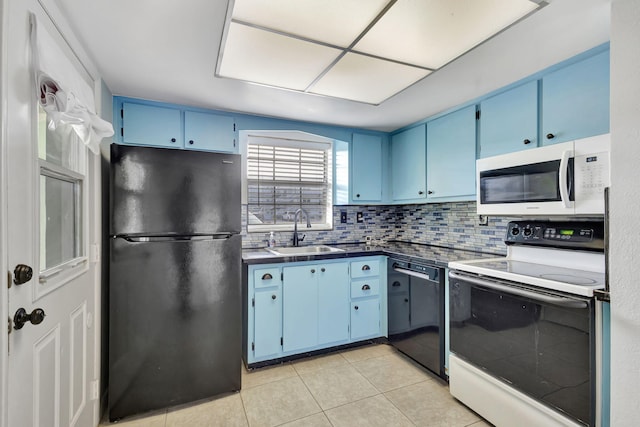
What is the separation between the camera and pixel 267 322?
2408 mm

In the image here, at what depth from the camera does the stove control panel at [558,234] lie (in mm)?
1654

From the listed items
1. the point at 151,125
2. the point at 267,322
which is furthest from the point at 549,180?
the point at 151,125

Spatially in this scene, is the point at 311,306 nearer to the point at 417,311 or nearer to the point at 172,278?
the point at 417,311

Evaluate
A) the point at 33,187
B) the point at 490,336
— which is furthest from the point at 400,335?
the point at 33,187

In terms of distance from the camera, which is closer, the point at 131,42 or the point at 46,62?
the point at 46,62

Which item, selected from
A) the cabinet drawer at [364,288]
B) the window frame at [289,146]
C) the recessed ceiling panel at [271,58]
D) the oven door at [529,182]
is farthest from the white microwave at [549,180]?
the window frame at [289,146]

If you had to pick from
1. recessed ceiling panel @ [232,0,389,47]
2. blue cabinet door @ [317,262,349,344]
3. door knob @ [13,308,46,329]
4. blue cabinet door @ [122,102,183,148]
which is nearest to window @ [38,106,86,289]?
door knob @ [13,308,46,329]

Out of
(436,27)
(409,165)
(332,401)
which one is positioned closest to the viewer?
(436,27)

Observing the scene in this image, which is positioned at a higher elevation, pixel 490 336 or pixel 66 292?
pixel 66 292

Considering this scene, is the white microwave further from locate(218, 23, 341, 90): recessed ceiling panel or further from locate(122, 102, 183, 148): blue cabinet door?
locate(122, 102, 183, 148): blue cabinet door

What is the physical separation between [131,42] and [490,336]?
264 cm

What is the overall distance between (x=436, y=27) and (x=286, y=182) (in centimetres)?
212

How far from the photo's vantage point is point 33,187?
3.48 ft

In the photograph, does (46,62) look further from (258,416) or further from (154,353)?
(258,416)
